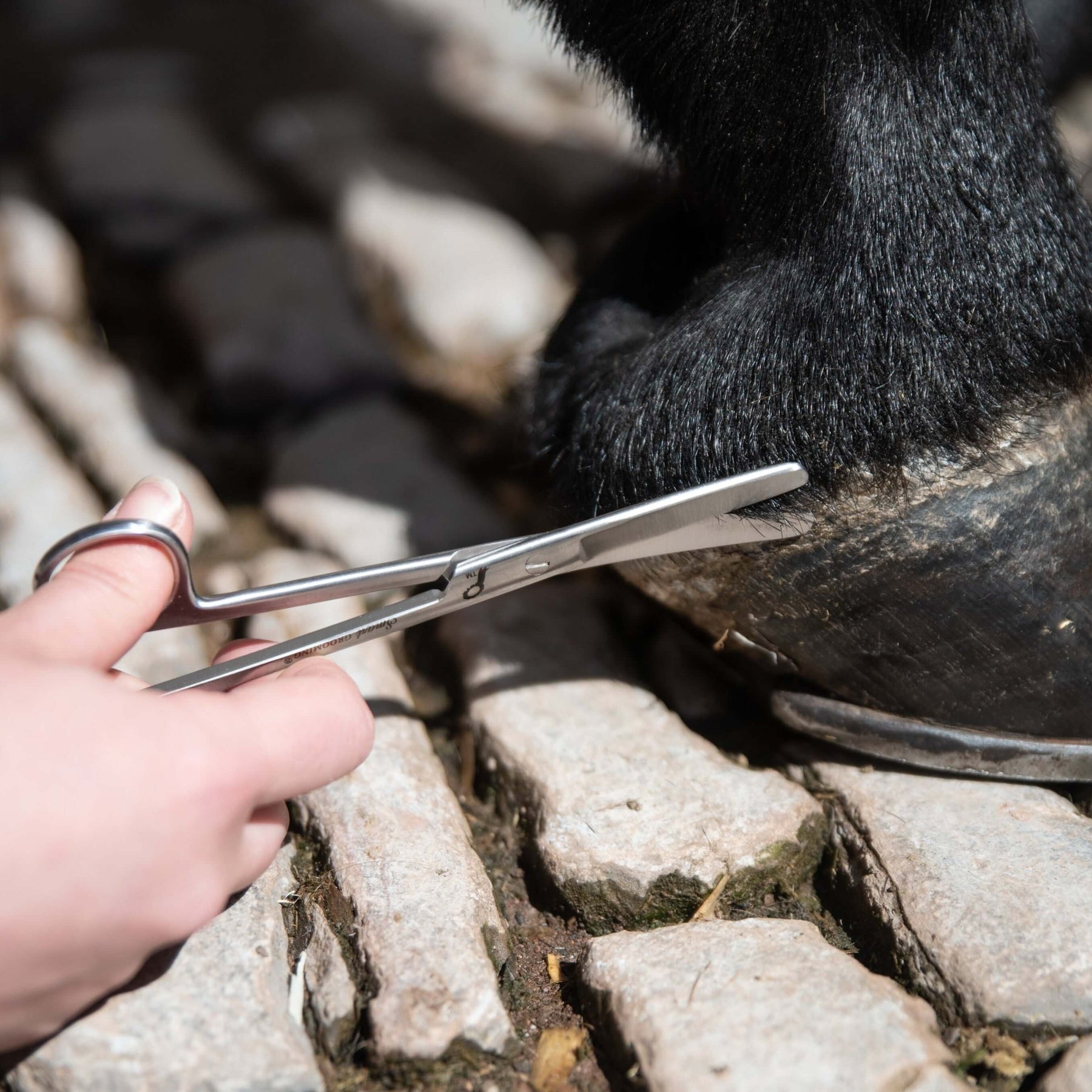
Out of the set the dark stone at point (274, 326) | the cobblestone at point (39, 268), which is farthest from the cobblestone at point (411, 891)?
the cobblestone at point (39, 268)

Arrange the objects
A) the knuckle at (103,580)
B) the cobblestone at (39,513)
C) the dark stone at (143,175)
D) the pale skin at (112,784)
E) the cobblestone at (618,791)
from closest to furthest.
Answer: the pale skin at (112,784) → the knuckle at (103,580) → the cobblestone at (618,791) → the cobblestone at (39,513) → the dark stone at (143,175)

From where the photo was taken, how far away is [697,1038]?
0.71 m

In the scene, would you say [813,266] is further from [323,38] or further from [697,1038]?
[323,38]

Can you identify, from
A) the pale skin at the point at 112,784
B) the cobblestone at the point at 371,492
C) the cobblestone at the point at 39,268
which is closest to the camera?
the pale skin at the point at 112,784

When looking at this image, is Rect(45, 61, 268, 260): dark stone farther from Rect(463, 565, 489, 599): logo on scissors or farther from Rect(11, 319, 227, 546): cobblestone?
Rect(463, 565, 489, 599): logo on scissors

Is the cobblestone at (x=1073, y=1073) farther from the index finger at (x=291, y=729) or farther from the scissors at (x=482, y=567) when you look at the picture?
the index finger at (x=291, y=729)

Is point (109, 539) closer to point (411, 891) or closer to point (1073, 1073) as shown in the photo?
point (411, 891)

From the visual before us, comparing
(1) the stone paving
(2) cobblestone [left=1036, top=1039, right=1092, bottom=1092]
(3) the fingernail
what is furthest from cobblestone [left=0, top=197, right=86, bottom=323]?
(2) cobblestone [left=1036, top=1039, right=1092, bottom=1092]

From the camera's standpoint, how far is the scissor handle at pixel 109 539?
0.74 metres

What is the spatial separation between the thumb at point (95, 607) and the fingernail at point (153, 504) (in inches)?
0.5

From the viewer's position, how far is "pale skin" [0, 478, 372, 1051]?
625 millimetres

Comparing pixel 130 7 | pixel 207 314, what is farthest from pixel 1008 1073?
pixel 130 7

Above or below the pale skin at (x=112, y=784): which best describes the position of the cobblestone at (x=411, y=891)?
below

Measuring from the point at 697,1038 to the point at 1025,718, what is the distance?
383mm
